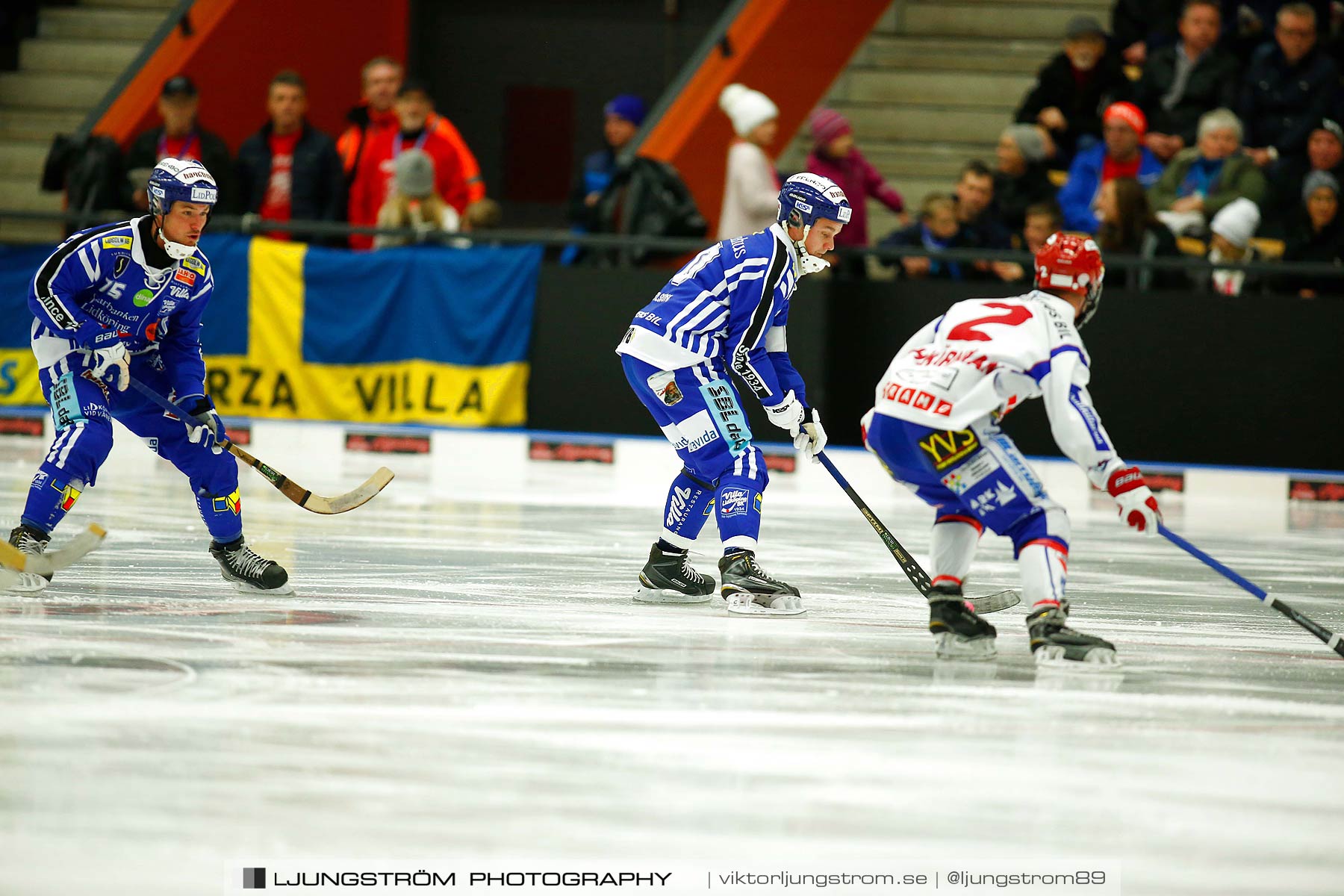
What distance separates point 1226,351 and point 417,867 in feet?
A: 29.7

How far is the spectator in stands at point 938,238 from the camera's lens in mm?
11844

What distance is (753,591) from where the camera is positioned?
636cm

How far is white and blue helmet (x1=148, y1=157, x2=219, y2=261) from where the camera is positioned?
20.3ft

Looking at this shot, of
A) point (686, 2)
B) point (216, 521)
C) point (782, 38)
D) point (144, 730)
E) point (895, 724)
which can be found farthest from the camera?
point (686, 2)

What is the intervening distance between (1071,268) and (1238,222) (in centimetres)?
617

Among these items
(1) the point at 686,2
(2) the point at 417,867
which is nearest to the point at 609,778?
(2) the point at 417,867

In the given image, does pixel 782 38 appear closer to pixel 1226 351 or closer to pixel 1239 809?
pixel 1226 351

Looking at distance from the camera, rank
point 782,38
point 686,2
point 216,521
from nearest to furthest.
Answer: point 216,521 < point 782,38 < point 686,2

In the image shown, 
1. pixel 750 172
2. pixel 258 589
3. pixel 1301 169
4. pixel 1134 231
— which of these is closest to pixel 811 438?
pixel 258 589

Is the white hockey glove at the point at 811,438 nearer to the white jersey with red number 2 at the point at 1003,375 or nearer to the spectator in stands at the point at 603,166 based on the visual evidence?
the white jersey with red number 2 at the point at 1003,375

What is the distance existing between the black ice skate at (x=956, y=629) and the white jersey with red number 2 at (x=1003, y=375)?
57 centimetres

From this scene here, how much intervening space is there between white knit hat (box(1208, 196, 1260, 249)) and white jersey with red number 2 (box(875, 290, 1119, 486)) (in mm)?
6156

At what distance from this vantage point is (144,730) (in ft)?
13.3

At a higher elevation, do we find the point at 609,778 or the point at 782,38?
the point at 782,38
